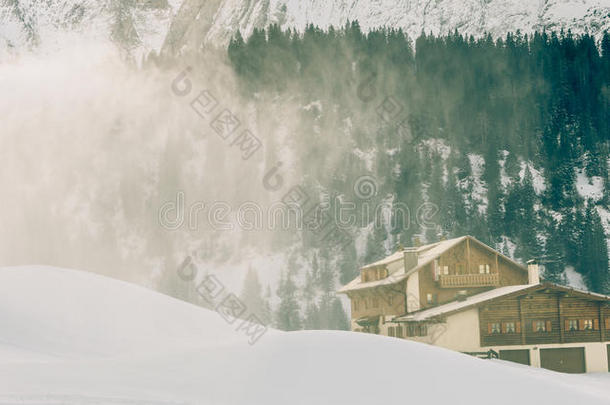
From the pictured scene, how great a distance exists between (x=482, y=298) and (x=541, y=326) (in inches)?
152

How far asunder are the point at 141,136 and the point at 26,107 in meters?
33.8

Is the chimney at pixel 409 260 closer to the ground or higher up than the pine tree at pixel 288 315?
higher up

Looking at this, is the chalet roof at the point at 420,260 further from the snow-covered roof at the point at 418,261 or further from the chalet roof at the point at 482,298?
the chalet roof at the point at 482,298

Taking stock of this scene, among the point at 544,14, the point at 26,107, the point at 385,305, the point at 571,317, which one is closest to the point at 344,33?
the point at 544,14

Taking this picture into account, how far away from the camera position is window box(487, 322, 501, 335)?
50.2 meters

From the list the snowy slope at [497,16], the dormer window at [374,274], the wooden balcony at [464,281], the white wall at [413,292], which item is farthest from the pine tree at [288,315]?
the snowy slope at [497,16]

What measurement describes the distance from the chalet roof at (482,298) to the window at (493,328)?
153 cm

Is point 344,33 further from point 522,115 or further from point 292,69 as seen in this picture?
point 522,115

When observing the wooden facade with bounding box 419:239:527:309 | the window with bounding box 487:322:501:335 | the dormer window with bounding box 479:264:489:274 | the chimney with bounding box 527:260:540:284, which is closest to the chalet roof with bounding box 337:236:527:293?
the wooden facade with bounding box 419:239:527:309

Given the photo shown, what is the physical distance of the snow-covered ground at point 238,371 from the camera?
2111 cm

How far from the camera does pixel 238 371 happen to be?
2402 centimetres

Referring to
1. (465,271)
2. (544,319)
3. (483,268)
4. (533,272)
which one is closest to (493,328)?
(544,319)

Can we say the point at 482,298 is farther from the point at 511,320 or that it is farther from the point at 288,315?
the point at 288,315

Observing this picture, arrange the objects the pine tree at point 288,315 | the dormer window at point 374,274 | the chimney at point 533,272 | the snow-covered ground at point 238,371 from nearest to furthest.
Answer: the snow-covered ground at point 238,371 < the chimney at point 533,272 < the dormer window at point 374,274 < the pine tree at point 288,315
